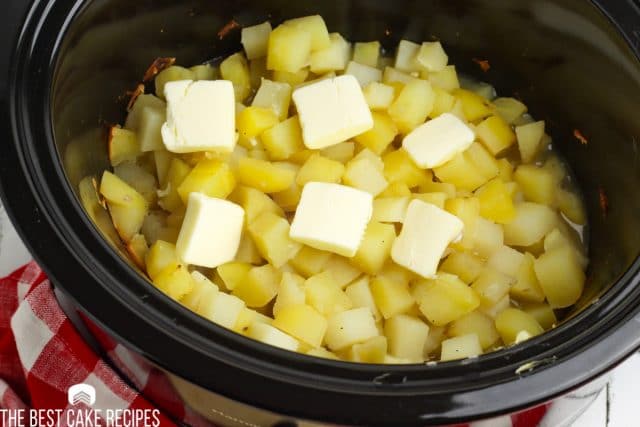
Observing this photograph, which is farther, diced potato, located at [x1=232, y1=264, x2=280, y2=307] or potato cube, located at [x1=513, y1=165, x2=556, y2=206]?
potato cube, located at [x1=513, y1=165, x2=556, y2=206]

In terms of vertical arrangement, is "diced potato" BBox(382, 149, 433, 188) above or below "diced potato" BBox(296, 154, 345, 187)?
above

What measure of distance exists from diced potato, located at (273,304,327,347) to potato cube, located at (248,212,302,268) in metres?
0.09

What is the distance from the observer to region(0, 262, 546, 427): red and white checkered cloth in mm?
1139

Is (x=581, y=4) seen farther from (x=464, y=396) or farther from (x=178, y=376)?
(x=178, y=376)

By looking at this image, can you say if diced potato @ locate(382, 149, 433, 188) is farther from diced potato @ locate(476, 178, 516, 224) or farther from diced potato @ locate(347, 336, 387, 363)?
diced potato @ locate(347, 336, 387, 363)

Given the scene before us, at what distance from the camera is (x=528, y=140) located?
4.79 feet

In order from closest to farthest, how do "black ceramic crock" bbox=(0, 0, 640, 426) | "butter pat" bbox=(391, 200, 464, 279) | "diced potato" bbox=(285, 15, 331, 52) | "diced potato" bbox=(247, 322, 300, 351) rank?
"black ceramic crock" bbox=(0, 0, 640, 426) < "diced potato" bbox=(247, 322, 300, 351) < "butter pat" bbox=(391, 200, 464, 279) < "diced potato" bbox=(285, 15, 331, 52)

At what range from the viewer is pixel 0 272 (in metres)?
1.52

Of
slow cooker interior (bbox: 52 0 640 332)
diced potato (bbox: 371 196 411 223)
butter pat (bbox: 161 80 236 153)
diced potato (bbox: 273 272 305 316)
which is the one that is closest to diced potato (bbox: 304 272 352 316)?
diced potato (bbox: 273 272 305 316)

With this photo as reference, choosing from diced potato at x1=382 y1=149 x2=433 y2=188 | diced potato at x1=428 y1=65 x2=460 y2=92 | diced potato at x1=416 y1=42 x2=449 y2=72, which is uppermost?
diced potato at x1=416 y1=42 x2=449 y2=72

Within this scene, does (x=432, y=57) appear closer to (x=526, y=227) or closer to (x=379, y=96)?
(x=379, y=96)

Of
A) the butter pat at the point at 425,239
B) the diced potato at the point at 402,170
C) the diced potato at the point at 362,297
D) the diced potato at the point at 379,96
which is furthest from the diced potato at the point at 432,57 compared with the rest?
the diced potato at the point at 362,297

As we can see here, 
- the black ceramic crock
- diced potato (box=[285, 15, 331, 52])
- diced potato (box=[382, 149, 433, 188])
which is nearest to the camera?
the black ceramic crock

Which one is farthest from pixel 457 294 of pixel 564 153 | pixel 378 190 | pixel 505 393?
pixel 564 153
